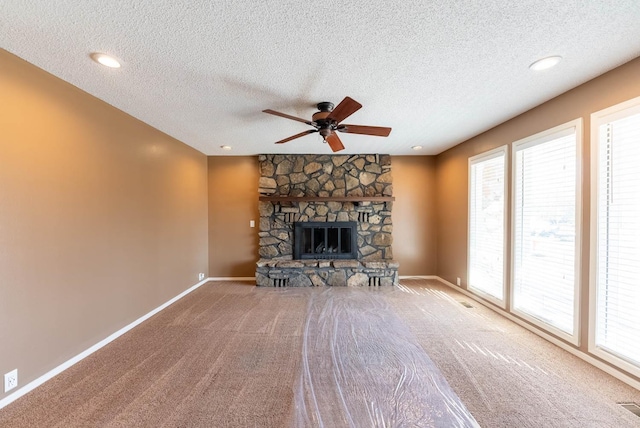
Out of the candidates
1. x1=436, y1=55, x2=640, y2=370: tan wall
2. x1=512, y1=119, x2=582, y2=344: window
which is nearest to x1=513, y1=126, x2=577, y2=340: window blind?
x1=512, y1=119, x2=582, y2=344: window

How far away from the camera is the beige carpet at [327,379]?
1623mm

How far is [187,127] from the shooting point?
329cm

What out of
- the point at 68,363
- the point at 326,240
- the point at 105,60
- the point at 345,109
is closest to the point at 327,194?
the point at 326,240

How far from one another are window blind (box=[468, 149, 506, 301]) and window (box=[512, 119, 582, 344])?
262 millimetres

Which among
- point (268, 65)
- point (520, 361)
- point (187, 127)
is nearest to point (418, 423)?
point (520, 361)

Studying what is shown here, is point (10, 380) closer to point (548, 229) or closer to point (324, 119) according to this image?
point (324, 119)

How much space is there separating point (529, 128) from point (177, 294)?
17.0 feet

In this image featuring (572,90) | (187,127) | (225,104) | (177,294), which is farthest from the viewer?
(177,294)

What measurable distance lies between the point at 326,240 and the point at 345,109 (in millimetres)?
3086

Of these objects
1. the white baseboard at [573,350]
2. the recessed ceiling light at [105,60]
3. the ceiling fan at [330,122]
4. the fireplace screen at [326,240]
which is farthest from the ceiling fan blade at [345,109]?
the white baseboard at [573,350]

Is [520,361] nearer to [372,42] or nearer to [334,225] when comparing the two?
[372,42]

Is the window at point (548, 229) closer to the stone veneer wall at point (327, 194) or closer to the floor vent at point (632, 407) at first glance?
the floor vent at point (632, 407)

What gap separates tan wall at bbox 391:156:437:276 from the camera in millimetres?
5008

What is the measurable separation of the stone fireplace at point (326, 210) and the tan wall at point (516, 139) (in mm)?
987
